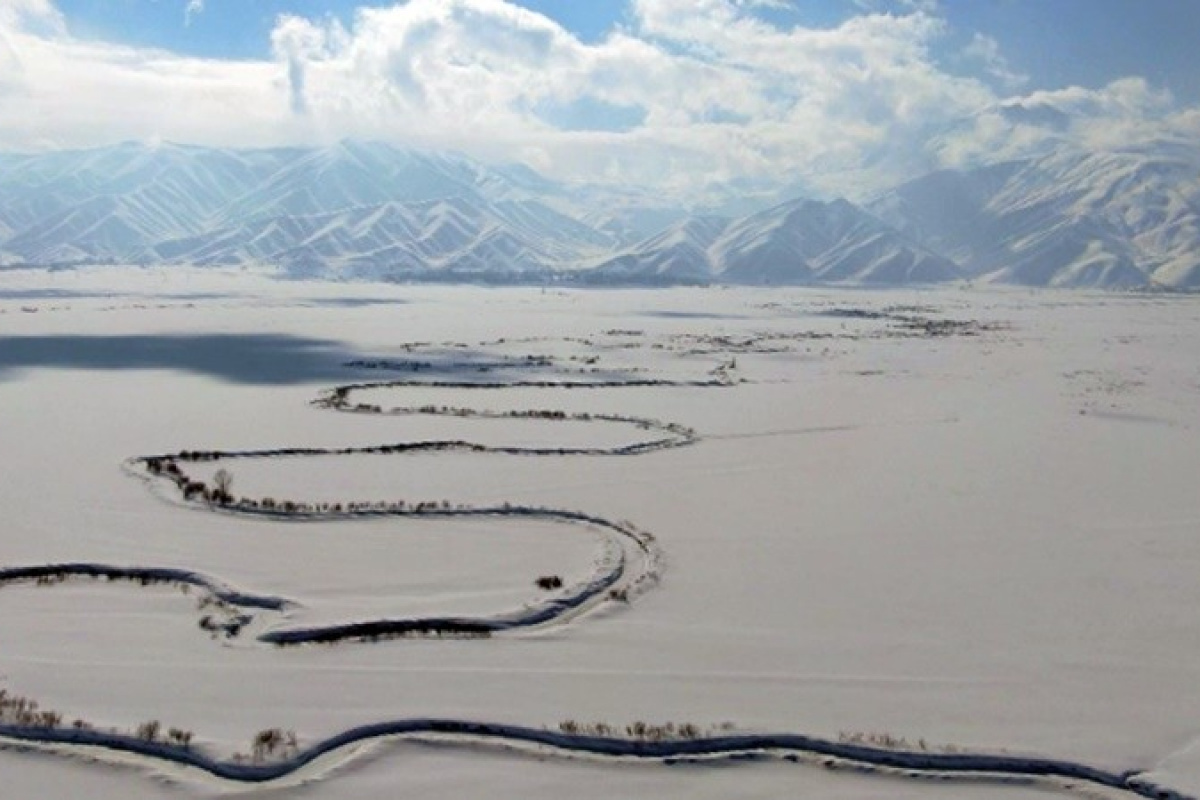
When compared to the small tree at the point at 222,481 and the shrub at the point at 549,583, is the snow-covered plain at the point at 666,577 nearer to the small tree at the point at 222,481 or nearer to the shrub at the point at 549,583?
the shrub at the point at 549,583

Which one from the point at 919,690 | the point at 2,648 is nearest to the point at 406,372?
the point at 2,648

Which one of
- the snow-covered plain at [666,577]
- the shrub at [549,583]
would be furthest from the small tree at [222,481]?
the shrub at [549,583]

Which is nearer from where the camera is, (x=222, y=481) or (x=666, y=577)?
(x=666, y=577)

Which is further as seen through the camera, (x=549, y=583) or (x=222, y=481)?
(x=222, y=481)

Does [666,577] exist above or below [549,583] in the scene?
above

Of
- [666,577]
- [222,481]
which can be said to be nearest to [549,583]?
[666,577]

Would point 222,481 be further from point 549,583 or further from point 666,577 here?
point 666,577

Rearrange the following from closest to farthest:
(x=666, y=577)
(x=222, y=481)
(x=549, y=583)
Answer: (x=549, y=583), (x=666, y=577), (x=222, y=481)

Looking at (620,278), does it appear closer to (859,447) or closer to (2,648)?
(859,447)

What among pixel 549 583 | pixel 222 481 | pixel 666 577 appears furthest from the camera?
pixel 222 481

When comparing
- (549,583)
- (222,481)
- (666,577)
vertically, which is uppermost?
Answer: (222,481)
